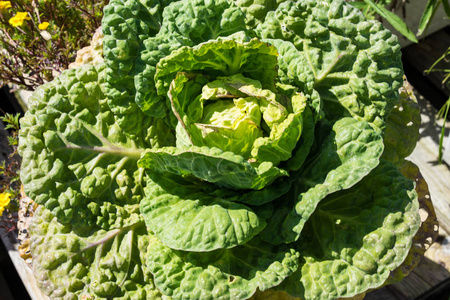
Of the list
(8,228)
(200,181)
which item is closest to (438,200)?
(200,181)

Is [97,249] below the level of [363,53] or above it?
below

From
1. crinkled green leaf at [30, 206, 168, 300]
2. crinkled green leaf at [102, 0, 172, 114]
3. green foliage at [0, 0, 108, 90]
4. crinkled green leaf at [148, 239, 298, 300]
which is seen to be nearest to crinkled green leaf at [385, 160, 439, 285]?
crinkled green leaf at [148, 239, 298, 300]

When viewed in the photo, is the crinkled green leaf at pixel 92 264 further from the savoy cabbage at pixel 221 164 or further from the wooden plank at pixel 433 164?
the wooden plank at pixel 433 164

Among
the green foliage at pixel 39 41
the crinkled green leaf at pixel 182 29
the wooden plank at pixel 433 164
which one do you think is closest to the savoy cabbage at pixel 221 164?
the crinkled green leaf at pixel 182 29

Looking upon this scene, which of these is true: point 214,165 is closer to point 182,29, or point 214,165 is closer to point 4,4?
point 182,29

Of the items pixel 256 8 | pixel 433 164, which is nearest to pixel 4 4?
pixel 256 8

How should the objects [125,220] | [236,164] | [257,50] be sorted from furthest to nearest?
1. [125,220]
2. [257,50]
3. [236,164]

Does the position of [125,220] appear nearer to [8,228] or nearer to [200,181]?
[200,181]

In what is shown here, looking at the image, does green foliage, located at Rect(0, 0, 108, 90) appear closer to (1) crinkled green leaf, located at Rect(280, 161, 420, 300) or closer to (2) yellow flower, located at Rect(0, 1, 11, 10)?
(2) yellow flower, located at Rect(0, 1, 11, 10)
